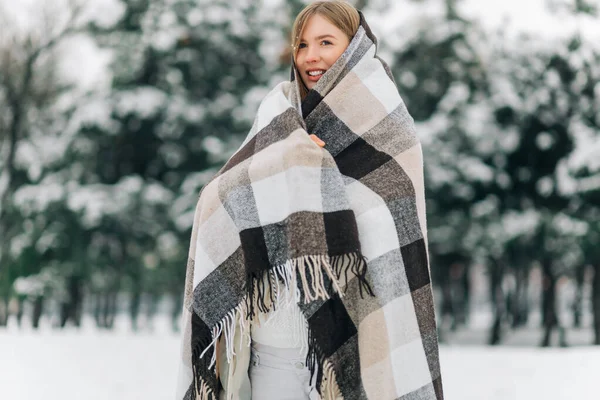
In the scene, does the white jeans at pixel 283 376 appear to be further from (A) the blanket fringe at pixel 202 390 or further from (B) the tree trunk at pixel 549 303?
(B) the tree trunk at pixel 549 303

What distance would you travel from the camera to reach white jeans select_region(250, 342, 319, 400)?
1.74m

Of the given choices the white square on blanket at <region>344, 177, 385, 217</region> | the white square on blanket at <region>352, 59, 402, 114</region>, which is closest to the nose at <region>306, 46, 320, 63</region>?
the white square on blanket at <region>352, 59, 402, 114</region>

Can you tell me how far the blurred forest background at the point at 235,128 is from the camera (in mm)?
11906

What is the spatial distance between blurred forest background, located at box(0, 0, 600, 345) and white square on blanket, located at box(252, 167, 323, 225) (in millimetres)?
9858

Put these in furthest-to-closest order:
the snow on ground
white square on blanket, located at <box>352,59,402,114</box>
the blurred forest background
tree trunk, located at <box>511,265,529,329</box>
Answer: tree trunk, located at <box>511,265,529,329</box>, the blurred forest background, the snow on ground, white square on blanket, located at <box>352,59,402,114</box>

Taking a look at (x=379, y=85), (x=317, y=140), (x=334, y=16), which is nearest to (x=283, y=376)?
(x=317, y=140)

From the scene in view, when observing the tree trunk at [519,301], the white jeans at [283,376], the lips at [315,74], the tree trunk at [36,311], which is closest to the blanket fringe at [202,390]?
the white jeans at [283,376]

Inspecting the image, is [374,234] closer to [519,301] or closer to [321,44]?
[321,44]

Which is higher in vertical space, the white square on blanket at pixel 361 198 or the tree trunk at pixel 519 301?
the tree trunk at pixel 519 301

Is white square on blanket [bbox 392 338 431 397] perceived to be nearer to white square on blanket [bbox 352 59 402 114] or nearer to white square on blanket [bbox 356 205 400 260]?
white square on blanket [bbox 356 205 400 260]

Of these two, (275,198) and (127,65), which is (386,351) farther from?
(127,65)

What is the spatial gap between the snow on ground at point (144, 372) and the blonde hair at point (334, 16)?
183 inches

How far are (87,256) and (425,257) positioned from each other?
11377 millimetres

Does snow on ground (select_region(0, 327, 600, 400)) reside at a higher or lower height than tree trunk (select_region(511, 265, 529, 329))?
lower
